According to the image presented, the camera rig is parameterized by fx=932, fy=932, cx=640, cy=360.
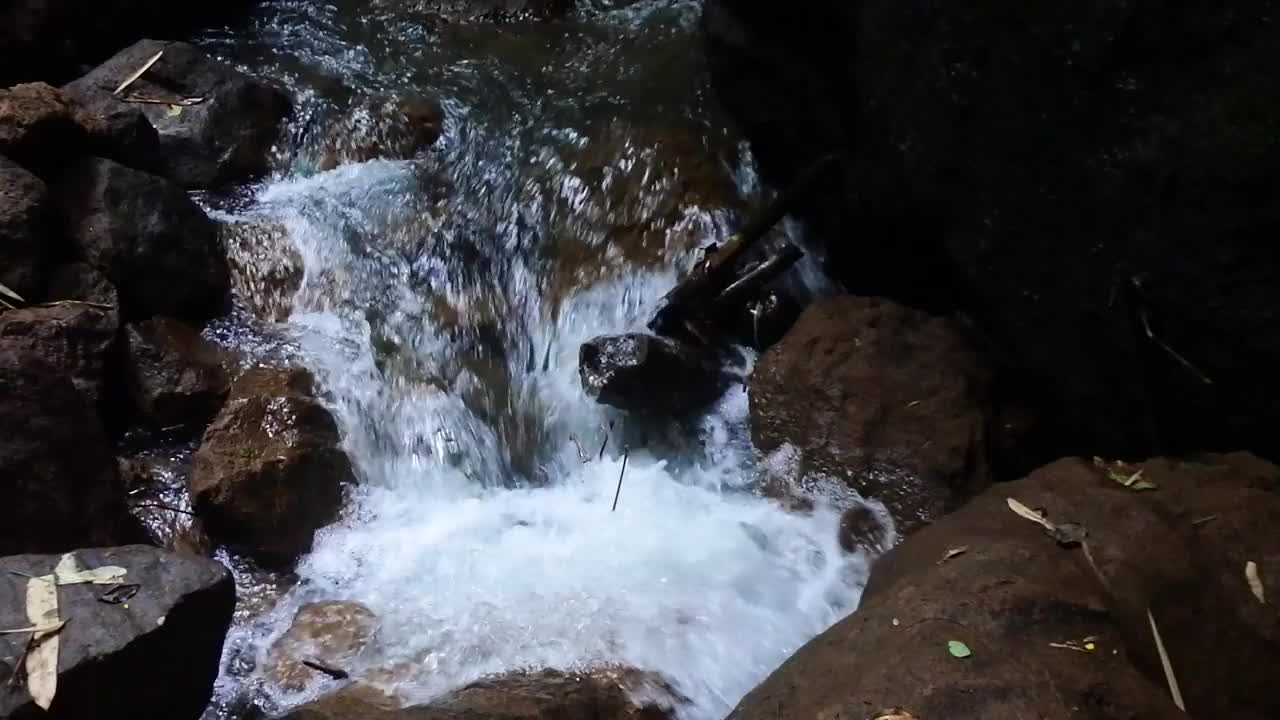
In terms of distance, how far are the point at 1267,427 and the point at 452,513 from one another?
3.39 metres

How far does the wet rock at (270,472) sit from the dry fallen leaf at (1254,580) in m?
3.57

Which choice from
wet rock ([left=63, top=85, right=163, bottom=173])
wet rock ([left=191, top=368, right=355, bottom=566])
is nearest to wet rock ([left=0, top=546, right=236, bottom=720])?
wet rock ([left=191, top=368, right=355, bottom=566])

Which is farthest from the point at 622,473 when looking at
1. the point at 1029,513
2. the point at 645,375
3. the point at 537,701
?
the point at 1029,513

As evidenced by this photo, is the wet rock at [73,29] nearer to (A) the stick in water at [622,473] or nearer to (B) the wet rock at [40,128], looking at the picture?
(B) the wet rock at [40,128]

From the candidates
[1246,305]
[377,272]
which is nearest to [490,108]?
[377,272]

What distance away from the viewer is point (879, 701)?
7.61 feet

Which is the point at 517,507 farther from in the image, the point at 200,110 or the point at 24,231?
the point at 200,110

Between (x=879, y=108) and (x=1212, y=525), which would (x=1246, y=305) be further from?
(x=879, y=108)

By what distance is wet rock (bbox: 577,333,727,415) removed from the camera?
15.1ft

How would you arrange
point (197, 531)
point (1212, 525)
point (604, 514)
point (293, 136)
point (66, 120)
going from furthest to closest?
point (293, 136) → point (66, 120) → point (604, 514) → point (197, 531) → point (1212, 525)

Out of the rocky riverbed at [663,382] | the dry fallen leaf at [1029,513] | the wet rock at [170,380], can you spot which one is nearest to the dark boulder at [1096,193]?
the rocky riverbed at [663,382]

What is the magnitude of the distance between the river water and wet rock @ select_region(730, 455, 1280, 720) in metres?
0.99

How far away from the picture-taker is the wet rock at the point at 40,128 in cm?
450

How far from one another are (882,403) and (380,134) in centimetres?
385
